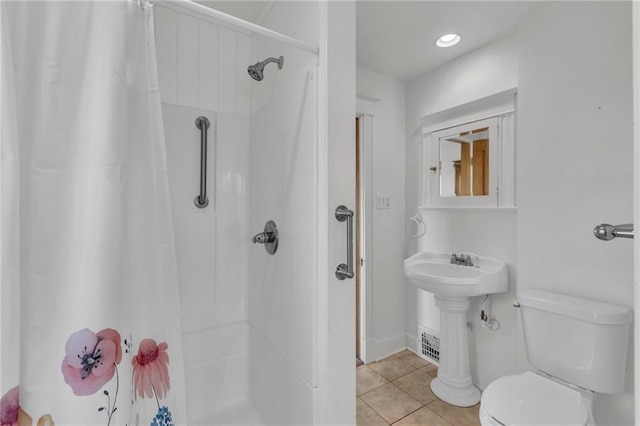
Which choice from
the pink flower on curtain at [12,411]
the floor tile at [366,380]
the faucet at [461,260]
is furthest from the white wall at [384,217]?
the pink flower on curtain at [12,411]

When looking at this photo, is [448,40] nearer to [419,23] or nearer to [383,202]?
[419,23]

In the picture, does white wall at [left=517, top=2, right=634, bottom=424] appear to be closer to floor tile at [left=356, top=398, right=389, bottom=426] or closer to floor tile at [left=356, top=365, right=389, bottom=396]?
floor tile at [left=356, top=398, right=389, bottom=426]

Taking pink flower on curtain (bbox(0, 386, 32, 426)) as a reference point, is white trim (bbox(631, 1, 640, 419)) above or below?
above

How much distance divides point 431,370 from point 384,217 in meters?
1.20

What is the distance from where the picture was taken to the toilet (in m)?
1.23

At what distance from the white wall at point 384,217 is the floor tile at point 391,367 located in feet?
0.18

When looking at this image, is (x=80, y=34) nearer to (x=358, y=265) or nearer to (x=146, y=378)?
(x=146, y=378)

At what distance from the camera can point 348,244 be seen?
1059mm

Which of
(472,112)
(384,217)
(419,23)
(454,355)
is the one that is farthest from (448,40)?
(454,355)

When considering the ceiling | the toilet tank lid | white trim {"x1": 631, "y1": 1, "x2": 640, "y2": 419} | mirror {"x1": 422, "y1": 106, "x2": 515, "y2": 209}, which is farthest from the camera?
mirror {"x1": 422, "y1": 106, "x2": 515, "y2": 209}

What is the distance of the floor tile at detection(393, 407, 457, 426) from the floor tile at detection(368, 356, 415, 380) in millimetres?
387

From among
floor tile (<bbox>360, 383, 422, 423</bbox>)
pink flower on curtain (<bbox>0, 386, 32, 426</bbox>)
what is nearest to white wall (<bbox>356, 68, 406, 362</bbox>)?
floor tile (<bbox>360, 383, 422, 423</bbox>)

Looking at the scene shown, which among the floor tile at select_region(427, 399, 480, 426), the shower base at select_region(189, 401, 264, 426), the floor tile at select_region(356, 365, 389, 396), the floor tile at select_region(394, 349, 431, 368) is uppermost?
the shower base at select_region(189, 401, 264, 426)

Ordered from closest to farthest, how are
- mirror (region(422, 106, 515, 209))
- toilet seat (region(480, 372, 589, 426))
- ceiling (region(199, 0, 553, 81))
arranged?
toilet seat (region(480, 372, 589, 426))
ceiling (region(199, 0, 553, 81))
mirror (region(422, 106, 515, 209))
